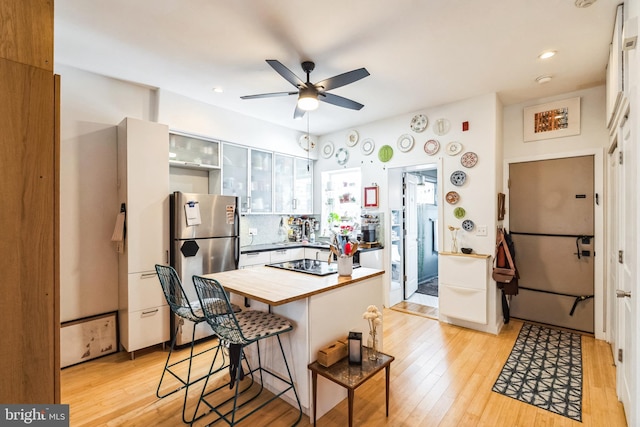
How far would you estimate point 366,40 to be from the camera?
93.4 inches

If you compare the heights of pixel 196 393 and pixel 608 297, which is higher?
pixel 608 297

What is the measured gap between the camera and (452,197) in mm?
3709

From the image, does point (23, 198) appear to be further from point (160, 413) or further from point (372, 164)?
point (372, 164)

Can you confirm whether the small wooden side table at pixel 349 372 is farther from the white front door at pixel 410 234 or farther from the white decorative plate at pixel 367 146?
the white decorative plate at pixel 367 146

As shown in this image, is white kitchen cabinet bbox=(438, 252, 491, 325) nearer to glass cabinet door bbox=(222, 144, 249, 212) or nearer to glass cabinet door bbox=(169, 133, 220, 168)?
glass cabinet door bbox=(222, 144, 249, 212)

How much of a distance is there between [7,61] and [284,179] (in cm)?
379

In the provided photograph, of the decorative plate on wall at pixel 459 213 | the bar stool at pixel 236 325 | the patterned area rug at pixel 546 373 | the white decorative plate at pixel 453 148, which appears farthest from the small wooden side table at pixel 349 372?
the white decorative plate at pixel 453 148

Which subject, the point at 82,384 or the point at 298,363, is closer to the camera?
the point at 298,363

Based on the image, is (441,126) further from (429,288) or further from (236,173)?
(429,288)

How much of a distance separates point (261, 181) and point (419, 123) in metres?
2.37

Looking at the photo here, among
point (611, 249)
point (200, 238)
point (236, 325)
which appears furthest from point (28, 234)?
point (611, 249)

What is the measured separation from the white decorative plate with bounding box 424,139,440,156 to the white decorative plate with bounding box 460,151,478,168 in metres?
0.35

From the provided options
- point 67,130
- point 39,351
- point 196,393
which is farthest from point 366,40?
point 196,393

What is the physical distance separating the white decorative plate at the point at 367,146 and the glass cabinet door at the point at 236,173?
177 centimetres
